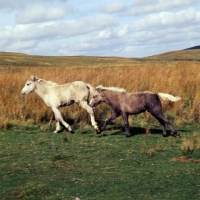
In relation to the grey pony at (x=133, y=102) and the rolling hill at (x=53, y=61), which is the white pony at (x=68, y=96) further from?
the rolling hill at (x=53, y=61)

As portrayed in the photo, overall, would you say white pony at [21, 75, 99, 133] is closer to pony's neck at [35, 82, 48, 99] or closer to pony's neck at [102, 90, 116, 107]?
pony's neck at [35, 82, 48, 99]

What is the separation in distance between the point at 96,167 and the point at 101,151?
4.43ft

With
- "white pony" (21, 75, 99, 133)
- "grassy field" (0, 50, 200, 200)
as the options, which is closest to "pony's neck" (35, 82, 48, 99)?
"white pony" (21, 75, 99, 133)

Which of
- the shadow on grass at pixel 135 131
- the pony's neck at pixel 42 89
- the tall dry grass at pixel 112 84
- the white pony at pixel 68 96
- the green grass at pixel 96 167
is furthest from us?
the tall dry grass at pixel 112 84

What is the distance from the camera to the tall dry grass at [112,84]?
1324 cm

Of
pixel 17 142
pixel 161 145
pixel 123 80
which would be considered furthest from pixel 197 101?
pixel 17 142

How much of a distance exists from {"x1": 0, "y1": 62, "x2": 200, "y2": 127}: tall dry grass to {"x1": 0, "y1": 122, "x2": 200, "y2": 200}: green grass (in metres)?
1.89

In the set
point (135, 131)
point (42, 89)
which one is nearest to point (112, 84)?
point (42, 89)

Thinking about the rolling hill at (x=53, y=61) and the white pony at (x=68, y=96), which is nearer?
the white pony at (x=68, y=96)

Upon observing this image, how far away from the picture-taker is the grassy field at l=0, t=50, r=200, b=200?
251 inches

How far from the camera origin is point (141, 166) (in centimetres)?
771

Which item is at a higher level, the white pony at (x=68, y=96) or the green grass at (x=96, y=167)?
the white pony at (x=68, y=96)

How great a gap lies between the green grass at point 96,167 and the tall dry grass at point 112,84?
6.21 ft

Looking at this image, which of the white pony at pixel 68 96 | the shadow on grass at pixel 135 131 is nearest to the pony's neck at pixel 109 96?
the white pony at pixel 68 96
